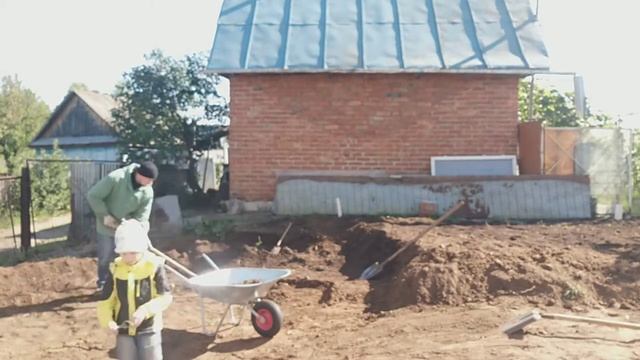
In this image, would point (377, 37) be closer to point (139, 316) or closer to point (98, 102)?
point (139, 316)

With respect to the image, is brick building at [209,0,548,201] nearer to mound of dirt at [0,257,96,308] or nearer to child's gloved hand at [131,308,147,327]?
mound of dirt at [0,257,96,308]

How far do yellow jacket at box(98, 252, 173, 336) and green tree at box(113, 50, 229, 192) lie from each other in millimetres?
10999

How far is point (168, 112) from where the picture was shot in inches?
624

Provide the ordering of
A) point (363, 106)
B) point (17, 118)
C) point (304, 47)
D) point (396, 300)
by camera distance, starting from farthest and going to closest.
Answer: point (17, 118) < point (304, 47) < point (363, 106) < point (396, 300)

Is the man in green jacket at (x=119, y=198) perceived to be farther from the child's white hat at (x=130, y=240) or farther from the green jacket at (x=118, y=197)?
the child's white hat at (x=130, y=240)

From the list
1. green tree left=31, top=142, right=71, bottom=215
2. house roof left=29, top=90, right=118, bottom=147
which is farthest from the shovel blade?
house roof left=29, top=90, right=118, bottom=147

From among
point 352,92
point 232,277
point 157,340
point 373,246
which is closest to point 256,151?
point 352,92

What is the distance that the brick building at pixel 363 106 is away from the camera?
12.4 meters

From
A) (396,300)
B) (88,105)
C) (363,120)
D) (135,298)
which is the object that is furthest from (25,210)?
(88,105)

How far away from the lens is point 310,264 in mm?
9352

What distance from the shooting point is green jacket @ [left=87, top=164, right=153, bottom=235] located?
739 cm

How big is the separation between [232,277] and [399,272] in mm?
2347

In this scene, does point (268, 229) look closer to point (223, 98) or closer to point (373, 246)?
point (373, 246)

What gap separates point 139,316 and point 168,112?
1206 cm
